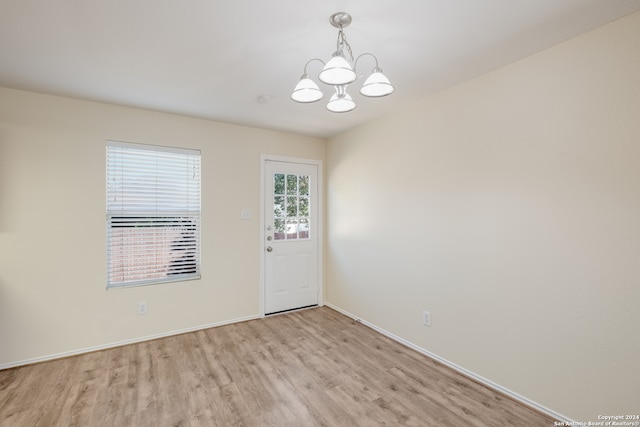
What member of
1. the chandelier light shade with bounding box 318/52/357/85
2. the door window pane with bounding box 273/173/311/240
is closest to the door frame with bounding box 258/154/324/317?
the door window pane with bounding box 273/173/311/240

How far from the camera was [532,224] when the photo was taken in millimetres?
2082

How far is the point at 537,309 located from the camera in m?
2.05

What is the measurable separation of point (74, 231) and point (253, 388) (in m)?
2.25

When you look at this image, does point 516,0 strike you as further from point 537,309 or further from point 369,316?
point 369,316

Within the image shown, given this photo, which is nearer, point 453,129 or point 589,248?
point 589,248

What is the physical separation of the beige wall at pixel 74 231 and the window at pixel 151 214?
0.29ft

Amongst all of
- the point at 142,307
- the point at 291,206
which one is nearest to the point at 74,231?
the point at 142,307

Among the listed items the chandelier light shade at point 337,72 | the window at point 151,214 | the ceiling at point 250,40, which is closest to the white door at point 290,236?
the window at point 151,214

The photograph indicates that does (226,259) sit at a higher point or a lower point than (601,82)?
lower

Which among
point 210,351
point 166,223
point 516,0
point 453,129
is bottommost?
point 210,351

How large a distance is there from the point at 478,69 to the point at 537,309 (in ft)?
5.96

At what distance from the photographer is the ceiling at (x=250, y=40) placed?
5.24 feet

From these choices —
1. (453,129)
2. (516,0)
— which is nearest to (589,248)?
(453,129)

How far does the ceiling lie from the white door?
1.44 meters
